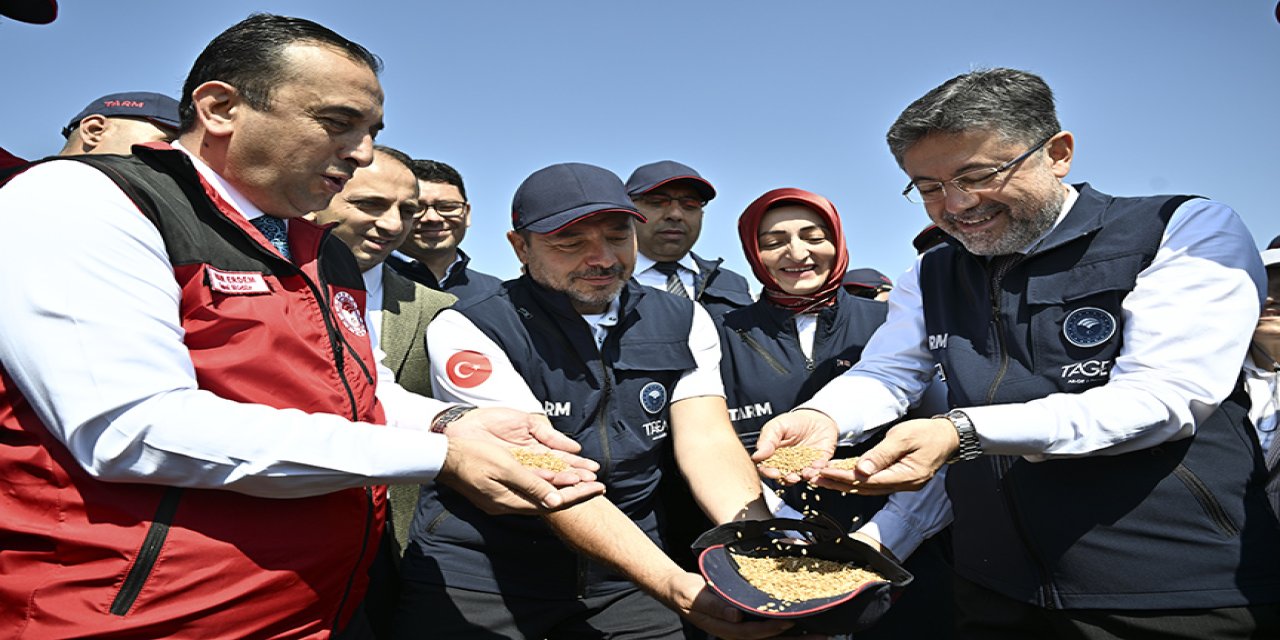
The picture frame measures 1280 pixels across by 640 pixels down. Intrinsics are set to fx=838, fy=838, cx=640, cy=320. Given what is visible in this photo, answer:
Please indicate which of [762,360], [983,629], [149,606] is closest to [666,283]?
[762,360]

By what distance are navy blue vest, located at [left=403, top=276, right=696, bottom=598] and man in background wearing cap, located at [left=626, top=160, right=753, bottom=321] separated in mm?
2886

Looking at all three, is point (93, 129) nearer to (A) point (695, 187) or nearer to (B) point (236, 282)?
(B) point (236, 282)

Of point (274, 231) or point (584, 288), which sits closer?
point (274, 231)

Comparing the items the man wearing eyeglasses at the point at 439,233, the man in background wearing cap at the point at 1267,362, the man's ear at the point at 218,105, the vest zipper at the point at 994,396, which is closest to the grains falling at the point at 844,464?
the vest zipper at the point at 994,396

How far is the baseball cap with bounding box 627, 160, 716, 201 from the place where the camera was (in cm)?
676

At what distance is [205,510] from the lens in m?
2.12

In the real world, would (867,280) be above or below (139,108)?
below

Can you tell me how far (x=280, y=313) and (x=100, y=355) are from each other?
47 cm

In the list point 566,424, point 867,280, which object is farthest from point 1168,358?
point 867,280

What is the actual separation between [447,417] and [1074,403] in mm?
2222

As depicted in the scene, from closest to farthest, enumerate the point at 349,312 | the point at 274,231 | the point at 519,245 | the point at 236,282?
the point at 236,282 → the point at 274,231 → the point at 349,312 → the point at 519,245

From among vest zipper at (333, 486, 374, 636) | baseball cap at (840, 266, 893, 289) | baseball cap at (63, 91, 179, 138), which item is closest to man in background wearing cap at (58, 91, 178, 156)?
baseball cap at (63, 91, 179, 138)

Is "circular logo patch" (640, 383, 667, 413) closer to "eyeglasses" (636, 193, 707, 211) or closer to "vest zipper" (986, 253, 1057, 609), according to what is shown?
"vest zipper" (986, 253, 1057, 609)

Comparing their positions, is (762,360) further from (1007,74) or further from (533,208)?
(1007,74)
